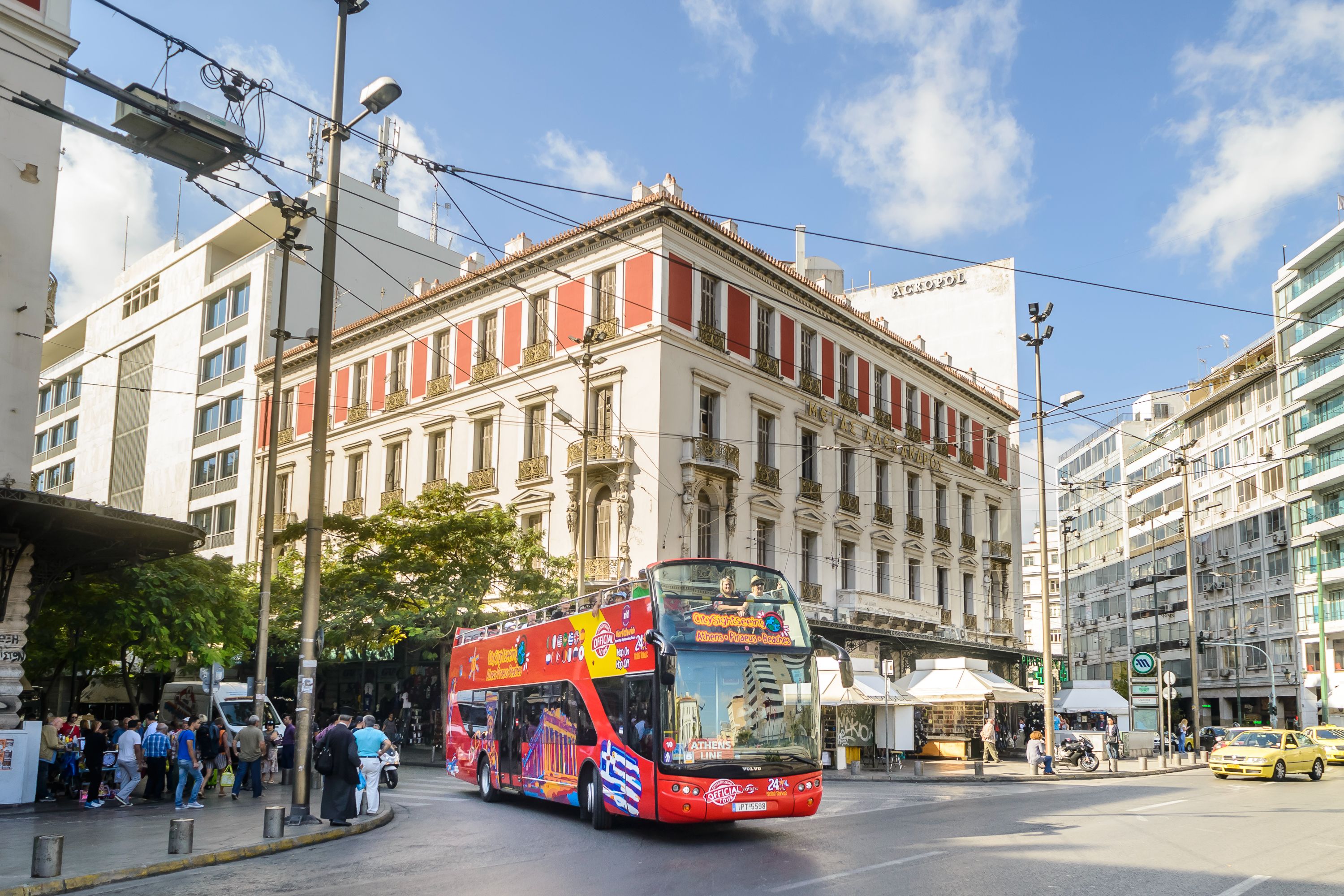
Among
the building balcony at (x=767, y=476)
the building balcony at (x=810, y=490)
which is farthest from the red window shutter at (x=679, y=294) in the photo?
the building balcony at (x=810, y=490)

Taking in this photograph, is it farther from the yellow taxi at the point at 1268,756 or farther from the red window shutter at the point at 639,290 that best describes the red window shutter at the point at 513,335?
the yellow taxi at the point at 1268,756

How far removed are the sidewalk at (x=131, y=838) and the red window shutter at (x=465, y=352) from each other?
22.4m

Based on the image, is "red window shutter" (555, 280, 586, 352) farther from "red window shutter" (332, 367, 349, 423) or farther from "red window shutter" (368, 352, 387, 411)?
"red window shutter" (332, 367, 349, 423)

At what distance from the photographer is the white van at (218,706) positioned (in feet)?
87.9

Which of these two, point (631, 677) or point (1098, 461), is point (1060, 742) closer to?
point (631, 677)

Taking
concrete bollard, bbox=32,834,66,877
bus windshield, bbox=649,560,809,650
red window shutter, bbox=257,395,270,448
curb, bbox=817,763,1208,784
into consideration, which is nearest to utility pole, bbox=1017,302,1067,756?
curb, bbox=817,763,1208,784

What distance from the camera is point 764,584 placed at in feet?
51.5

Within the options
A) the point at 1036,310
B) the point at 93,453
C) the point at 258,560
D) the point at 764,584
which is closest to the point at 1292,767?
the point at 1036,310

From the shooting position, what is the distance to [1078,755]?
34531mm

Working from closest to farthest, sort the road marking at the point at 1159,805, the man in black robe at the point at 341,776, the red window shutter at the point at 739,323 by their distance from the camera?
1. the man in black robe at the point at 341,776
2. the road marking at the point at 1159,805
3. the red window shutter at the point at 739,323

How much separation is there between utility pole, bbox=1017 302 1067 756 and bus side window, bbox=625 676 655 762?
17.3 meters

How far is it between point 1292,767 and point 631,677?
71.3ft

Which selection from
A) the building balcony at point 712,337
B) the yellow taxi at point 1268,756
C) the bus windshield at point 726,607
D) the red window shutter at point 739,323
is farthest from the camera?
the red window shutter at point 739,323

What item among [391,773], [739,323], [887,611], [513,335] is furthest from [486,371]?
[391,773]
